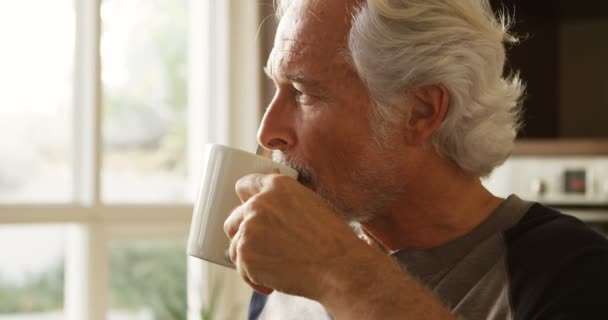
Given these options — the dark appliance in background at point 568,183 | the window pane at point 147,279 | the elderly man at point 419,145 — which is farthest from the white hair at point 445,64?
the window pane at point 147,279

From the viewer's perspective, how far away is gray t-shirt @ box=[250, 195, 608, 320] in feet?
4.02

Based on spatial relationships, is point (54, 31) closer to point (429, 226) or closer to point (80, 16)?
point (80, 16)

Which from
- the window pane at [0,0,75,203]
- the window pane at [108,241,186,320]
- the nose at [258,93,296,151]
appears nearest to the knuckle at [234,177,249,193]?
the nose at [258,93,296,151]

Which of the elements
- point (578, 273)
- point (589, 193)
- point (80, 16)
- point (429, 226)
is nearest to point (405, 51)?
point (429, 226)

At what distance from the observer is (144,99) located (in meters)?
3.45

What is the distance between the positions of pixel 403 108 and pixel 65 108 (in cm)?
189

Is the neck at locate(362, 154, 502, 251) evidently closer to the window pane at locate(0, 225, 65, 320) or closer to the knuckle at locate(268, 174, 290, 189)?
the knuckle at locate(268, 174, 290, 189)

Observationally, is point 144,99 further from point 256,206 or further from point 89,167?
point 256,206

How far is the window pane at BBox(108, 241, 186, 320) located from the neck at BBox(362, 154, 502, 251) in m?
1.78

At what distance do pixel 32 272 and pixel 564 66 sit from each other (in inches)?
70.5

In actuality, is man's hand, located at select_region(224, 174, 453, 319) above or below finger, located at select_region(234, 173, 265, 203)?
below

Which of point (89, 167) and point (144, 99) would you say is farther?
point (144, 99)

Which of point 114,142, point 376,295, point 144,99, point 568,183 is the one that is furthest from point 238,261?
point 144,99

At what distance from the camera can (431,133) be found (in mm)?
1447
